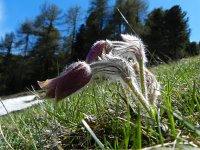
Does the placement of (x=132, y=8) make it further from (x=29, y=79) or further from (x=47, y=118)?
(x=47, y=118)

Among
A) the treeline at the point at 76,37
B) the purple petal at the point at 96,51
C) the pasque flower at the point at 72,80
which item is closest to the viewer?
the pasque flower at the point at 72,80

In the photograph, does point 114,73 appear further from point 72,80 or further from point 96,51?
point 96,51

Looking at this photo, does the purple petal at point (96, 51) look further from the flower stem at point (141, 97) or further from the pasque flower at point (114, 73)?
the flower stem at point (141, 97)

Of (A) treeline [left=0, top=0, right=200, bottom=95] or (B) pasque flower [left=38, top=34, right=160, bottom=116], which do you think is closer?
(B) pasque flower [left=38, top=34, right=160, bottom=116]

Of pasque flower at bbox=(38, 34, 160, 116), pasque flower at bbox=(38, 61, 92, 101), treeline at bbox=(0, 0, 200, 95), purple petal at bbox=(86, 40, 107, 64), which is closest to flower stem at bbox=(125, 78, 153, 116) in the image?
pasque flower at bbox=(38, 34, 160, 116)

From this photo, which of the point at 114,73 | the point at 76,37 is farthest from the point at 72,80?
the point at 76,37

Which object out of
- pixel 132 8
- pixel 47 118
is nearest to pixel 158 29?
pixel 132 8

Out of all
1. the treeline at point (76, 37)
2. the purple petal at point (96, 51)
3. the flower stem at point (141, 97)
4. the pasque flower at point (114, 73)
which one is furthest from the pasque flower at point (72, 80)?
the treeline at point (76, 37)

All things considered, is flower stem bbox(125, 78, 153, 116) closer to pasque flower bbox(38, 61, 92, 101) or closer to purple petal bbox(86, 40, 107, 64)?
pasque flower bbox(38, 61, 92, 101)
